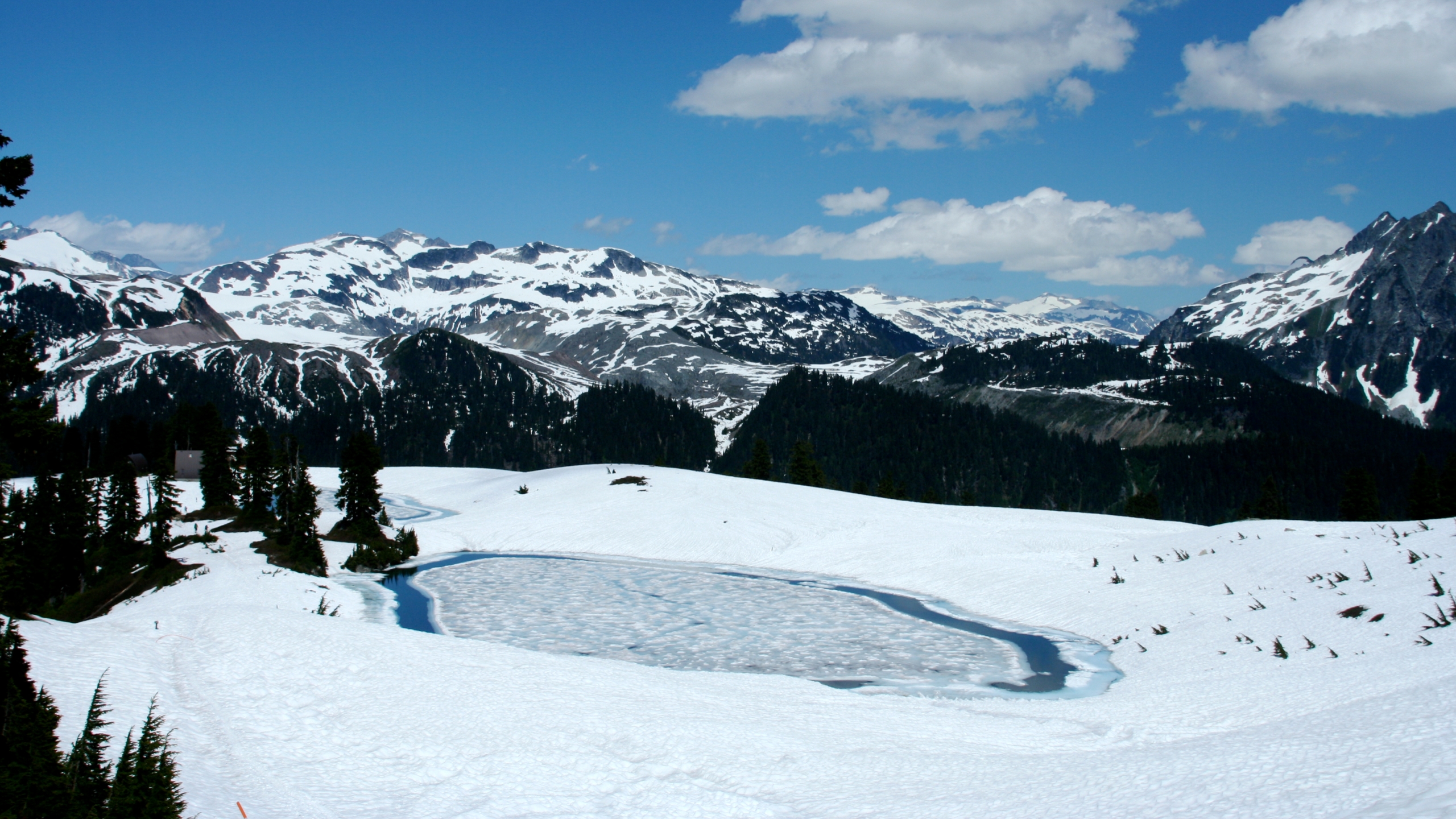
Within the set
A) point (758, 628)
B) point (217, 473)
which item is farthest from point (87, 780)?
point (217, 473)

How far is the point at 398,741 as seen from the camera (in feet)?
50.3

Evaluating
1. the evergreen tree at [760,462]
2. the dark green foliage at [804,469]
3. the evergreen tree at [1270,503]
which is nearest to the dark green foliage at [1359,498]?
the evergreen tree at [1270,503]

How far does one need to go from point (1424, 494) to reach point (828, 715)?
291 ft

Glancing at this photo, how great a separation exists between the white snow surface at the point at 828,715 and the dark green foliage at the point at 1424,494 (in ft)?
199

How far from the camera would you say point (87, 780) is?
381 inches

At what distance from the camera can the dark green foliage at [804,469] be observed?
105m

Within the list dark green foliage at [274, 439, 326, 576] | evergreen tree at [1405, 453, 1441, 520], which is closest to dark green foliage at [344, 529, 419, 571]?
dark green foliage at [274, 439, 326, 576]

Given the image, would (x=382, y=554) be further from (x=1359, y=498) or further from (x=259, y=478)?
(x=1359, y=498)

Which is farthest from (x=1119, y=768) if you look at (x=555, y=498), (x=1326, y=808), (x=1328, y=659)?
(x=555, y=498)

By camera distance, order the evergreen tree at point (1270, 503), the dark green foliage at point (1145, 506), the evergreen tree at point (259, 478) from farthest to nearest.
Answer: the dark green foliage at point (1145, 506)
the evergreen tree at point (1270, 503)
the evergreen tree at point (259, 478)

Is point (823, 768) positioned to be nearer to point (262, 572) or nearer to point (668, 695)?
point (668, 695)

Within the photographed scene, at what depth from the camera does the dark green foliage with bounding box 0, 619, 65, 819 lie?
9.34 metres

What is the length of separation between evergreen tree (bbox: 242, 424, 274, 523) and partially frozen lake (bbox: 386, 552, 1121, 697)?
25.9 meters

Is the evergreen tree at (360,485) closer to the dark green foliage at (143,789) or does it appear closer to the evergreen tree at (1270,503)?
the dark green foliage at (143,789)
